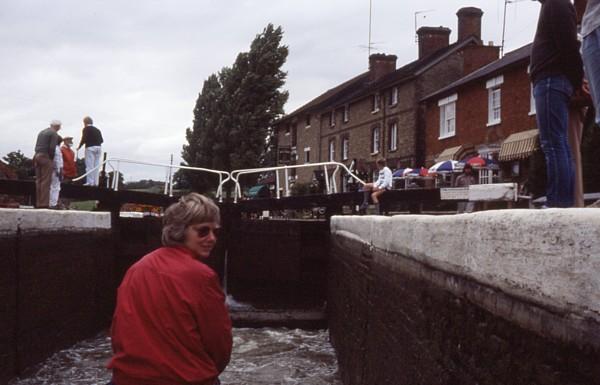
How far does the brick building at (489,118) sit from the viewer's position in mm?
22766

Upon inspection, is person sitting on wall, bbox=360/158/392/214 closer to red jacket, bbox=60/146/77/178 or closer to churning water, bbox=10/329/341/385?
churning water, bbox=10/329/341/385

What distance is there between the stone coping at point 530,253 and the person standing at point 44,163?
30.8 feet

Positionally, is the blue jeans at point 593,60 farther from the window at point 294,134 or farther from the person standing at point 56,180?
the window at point 294,134

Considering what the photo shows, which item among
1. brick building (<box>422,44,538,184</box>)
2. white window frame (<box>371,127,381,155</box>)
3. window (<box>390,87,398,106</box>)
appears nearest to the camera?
brick building (<box>422,44,538,184</box>)

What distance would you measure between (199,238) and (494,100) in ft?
78.1

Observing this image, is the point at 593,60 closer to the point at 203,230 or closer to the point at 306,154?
the point at 203,230

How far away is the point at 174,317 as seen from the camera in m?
2.62

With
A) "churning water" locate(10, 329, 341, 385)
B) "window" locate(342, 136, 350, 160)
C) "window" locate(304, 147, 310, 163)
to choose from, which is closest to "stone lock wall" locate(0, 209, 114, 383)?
"churning water" locate(10, 329, 341, 385)

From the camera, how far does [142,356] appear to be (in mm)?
2631

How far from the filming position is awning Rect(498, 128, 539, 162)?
21484mm

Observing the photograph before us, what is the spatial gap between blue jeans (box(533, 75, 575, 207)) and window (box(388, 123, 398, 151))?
29.5 metres

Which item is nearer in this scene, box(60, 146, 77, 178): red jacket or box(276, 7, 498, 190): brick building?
box(60, 146, 77, 178): red jacket

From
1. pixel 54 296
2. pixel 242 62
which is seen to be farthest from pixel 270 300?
pixel 242 62

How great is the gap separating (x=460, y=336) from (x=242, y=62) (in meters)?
40.3
